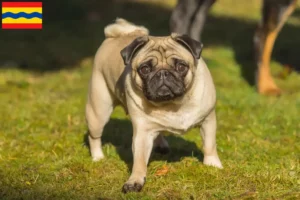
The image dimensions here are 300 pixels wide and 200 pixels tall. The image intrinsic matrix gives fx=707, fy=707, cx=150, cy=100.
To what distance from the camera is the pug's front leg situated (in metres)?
4.70

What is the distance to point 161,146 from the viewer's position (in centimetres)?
587

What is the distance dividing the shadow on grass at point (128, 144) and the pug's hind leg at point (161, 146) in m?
0.04

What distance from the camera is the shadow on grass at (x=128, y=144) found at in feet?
18.7

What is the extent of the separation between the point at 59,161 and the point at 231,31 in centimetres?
860

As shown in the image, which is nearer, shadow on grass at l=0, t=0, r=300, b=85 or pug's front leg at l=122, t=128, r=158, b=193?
pug's front leg at l=122, t=128, r=158, b=193

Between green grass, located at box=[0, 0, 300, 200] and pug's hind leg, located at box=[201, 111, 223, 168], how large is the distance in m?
0.10

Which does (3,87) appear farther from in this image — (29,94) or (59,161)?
(59,161)

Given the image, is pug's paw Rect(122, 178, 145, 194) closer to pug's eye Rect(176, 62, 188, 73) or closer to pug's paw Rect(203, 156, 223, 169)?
pug's paw Rect(203, 156, 223, 169)

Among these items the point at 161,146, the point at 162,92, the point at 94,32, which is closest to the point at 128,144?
the point at 161,146

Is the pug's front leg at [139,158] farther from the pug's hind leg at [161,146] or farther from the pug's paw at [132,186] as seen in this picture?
the pug's hind leg at [161,146]

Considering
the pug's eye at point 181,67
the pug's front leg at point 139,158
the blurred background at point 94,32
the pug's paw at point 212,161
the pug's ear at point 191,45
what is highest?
the pug's ear at point 191,45

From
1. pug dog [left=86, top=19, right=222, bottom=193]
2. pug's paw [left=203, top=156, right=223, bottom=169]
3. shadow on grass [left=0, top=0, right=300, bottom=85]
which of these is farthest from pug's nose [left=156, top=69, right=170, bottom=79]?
shadow on grass [left=0, top=0, right=300, bottom=85]

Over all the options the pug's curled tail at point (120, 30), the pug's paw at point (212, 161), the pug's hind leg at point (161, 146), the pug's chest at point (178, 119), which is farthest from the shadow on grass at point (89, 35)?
the pug's chest at point (178, 119)

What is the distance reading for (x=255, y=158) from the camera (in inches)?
222
